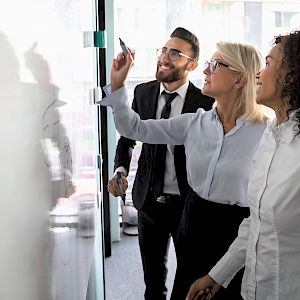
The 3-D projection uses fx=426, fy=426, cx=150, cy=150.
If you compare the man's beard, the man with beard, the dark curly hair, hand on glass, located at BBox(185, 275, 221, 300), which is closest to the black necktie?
the man with beard

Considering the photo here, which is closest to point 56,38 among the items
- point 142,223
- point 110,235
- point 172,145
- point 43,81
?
point 43,81

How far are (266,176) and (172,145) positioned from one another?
781 millimetres

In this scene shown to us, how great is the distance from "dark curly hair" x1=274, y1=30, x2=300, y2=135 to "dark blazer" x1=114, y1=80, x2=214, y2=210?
0.76 meters

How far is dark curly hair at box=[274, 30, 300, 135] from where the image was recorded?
119 centimetres

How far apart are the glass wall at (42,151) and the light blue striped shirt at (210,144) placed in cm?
20

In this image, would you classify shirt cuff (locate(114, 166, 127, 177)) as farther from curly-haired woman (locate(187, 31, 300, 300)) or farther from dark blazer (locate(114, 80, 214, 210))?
curly-haired woman (locate(187, 31, 300, 300))

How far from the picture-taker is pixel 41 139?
0.94 meters

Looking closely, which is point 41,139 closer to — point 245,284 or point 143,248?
point 245,284

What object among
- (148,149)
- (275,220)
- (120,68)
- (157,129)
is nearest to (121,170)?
(148,149)

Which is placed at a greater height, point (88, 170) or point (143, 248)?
point (88, 170)

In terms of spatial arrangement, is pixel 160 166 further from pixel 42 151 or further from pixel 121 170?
pixel 42 151

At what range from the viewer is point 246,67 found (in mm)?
1652

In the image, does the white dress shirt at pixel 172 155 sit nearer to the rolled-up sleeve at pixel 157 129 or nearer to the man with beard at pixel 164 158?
the man with beard at pixel 164 158

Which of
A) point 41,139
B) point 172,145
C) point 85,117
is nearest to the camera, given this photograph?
point 41,139
